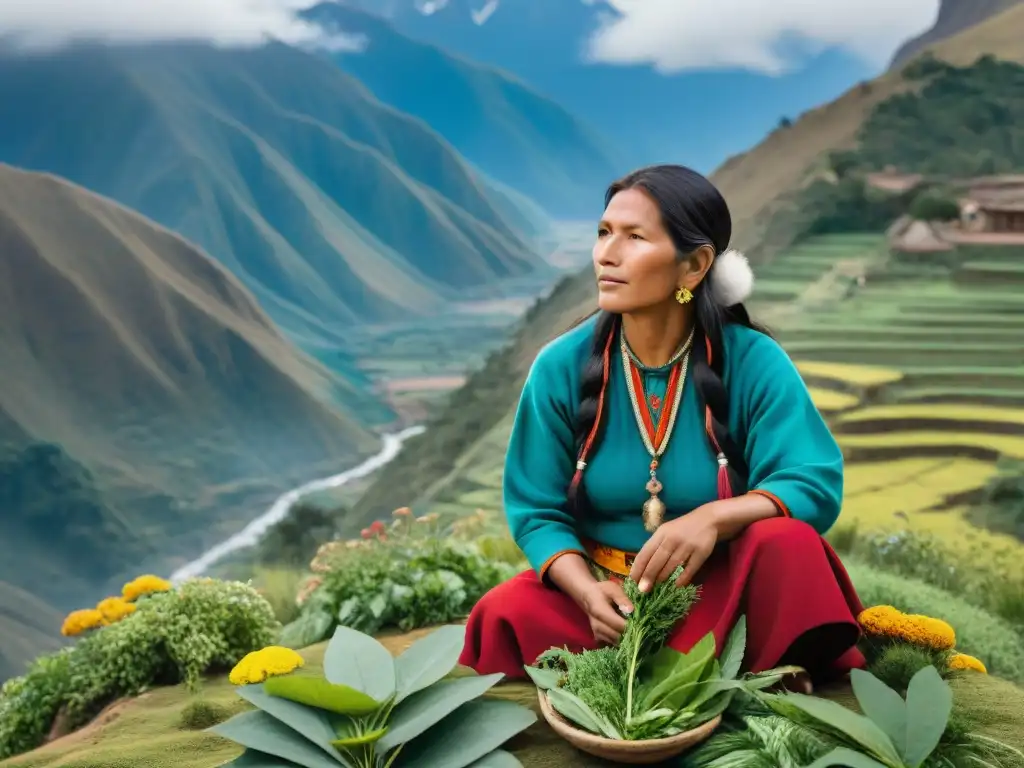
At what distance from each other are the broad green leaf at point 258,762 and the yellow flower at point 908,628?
4.53 feet

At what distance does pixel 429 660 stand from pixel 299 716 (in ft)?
1.00

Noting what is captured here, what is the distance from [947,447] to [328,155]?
16.6 feet

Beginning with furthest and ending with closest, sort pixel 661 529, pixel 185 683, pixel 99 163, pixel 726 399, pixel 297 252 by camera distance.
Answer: pixel 297 252, pixel 99 163, pixel 185 683, pixel 726 399, pixel 661 529

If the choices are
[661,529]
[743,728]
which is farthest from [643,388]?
[743,728]

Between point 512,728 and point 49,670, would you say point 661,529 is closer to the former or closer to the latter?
point 512,728

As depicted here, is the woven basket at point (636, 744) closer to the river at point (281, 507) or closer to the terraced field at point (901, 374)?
the terraced field at point (901, 374)

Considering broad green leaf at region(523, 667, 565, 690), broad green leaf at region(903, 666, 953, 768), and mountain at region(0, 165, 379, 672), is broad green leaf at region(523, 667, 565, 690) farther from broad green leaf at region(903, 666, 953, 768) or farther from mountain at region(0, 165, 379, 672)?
mountain at region(0, 165, 379, 672)

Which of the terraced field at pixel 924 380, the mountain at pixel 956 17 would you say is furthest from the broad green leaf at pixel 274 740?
the mountain at pixel 956 17

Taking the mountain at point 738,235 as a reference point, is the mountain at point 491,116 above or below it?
above

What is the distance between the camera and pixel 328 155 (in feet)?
27.6

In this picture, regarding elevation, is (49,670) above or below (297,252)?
below

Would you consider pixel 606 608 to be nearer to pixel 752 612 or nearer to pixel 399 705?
pixel 752 612

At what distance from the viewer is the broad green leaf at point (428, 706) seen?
1.99 meters

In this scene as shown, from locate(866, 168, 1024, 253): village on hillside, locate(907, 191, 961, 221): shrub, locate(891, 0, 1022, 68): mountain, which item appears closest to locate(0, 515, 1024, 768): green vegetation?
locate(866, 168, 1024, 253): village on hillside
